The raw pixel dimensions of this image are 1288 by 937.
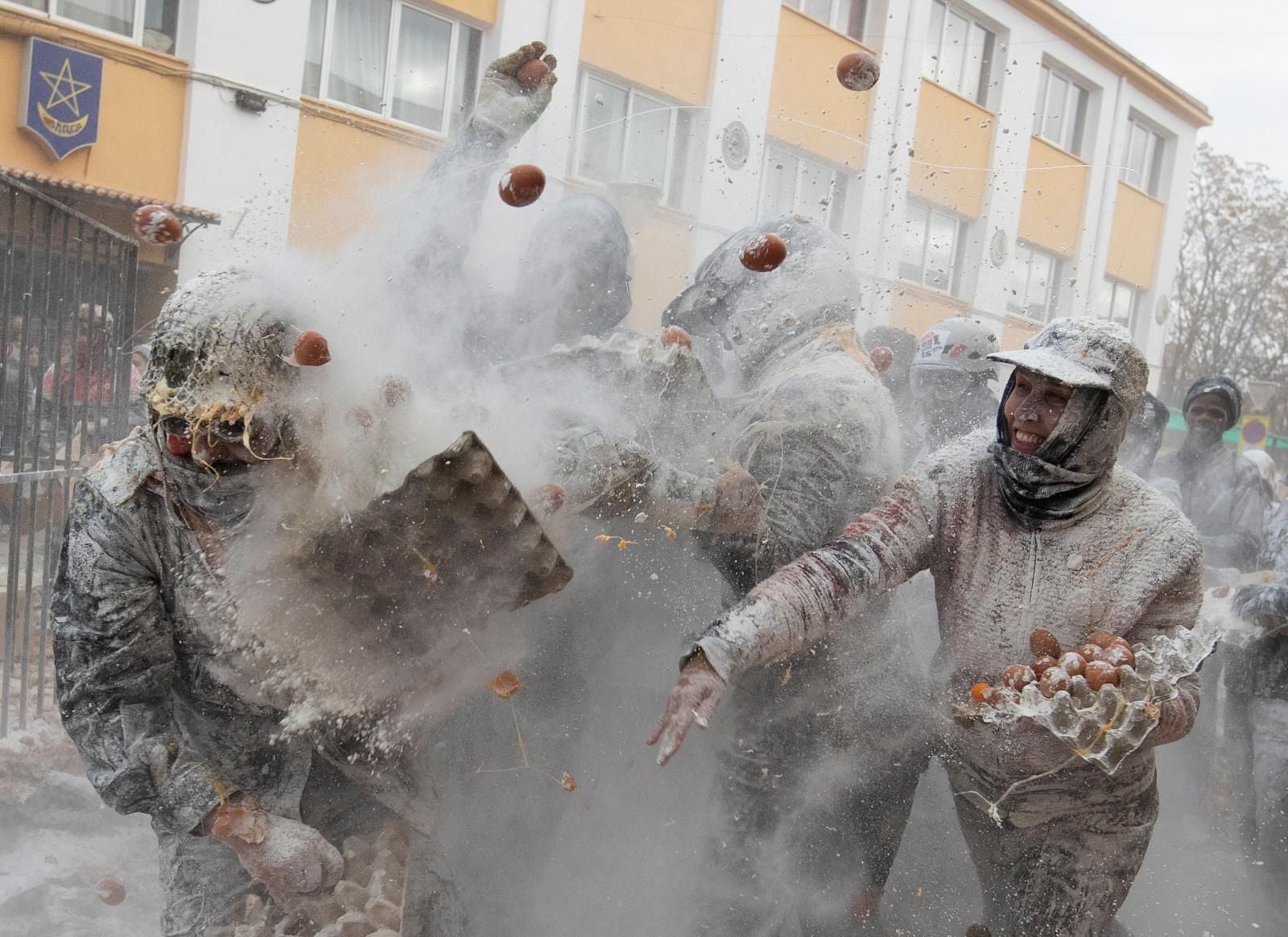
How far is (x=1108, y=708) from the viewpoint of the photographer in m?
2.33

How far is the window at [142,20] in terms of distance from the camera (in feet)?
22.7

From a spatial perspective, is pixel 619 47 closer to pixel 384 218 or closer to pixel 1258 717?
pixel 384 218

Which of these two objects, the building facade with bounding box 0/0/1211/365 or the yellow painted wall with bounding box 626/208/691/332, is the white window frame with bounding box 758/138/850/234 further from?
the yellow painted wall with bounding box 626/208/691/332

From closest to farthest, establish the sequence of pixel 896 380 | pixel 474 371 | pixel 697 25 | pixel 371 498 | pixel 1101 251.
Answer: pixel 371 498
pixel 474 371
pixel 697 25
pixel 896 380
pixel 1101 251

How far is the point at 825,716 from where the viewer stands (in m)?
3.43

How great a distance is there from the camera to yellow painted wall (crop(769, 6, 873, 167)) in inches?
162

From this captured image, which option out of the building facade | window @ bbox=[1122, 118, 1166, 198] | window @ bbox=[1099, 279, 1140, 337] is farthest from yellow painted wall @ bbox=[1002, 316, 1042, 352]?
window @ bbox=[1122, 118, 1166, 198]

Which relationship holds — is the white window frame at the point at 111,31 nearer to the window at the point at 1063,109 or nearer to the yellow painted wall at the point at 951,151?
the yellow painted wall at the point at 951,151

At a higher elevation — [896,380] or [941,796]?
[896,380]

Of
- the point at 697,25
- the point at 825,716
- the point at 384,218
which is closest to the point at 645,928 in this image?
the point at 825,716

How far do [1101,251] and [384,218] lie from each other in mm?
4003

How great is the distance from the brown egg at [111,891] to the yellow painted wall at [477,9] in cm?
452

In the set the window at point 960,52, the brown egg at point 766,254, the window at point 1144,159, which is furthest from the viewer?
the window at point 1144,159

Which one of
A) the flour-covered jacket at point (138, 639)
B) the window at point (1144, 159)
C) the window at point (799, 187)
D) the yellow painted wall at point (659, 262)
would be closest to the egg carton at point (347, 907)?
the flour-covered jacket at point (138, 639)
